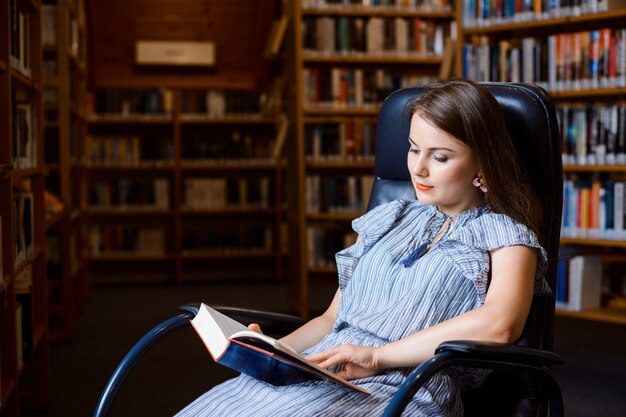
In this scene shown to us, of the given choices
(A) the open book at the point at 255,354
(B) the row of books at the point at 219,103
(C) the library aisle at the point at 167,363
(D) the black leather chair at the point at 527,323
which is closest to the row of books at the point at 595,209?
(C) the library aisle at the point at 167,363

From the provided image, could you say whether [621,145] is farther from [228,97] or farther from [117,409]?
[228,97]

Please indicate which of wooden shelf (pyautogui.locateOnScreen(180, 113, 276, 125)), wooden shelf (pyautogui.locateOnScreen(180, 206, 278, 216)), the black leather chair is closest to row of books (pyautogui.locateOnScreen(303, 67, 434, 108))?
wooden shelf (pyautogui.locateOnScreen(180, 113, 276, 125))

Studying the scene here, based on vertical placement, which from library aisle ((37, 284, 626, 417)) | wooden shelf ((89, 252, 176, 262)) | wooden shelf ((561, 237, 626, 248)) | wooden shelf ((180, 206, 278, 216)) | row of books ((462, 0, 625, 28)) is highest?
row of books ((462, 0, 625, 28))

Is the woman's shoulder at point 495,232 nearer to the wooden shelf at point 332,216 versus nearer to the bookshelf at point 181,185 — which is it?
the wooden shelf at point 332,216

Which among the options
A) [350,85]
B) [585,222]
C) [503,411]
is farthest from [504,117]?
[350,85]

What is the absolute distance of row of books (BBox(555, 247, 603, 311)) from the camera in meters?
3.77

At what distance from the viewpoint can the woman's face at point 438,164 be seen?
1.67 metres

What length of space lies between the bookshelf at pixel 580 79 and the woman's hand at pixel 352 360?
7.56 ft

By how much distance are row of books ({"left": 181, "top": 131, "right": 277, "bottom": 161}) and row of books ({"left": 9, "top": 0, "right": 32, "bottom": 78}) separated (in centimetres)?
303

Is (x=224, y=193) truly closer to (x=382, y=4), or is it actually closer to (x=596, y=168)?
(x=382, y=4)

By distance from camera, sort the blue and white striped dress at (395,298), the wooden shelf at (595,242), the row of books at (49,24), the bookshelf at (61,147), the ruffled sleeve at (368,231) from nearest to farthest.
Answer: the blue and white striped dress at (395,298) < the ruffled sleeve at (368,231) < the wooden shelf at (595,242) < the bookshelf at (61,147) < the row of books at (49,24)

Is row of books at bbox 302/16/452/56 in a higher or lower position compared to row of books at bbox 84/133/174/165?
higher

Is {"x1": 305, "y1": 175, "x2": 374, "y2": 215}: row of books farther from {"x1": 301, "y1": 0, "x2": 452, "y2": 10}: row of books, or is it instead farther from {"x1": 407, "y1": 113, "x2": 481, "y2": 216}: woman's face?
{"x1": 407, "y1": 113, "x2": 481, "y2": 216}: woman's face

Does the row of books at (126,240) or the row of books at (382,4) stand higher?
the row of books at (382,4)
